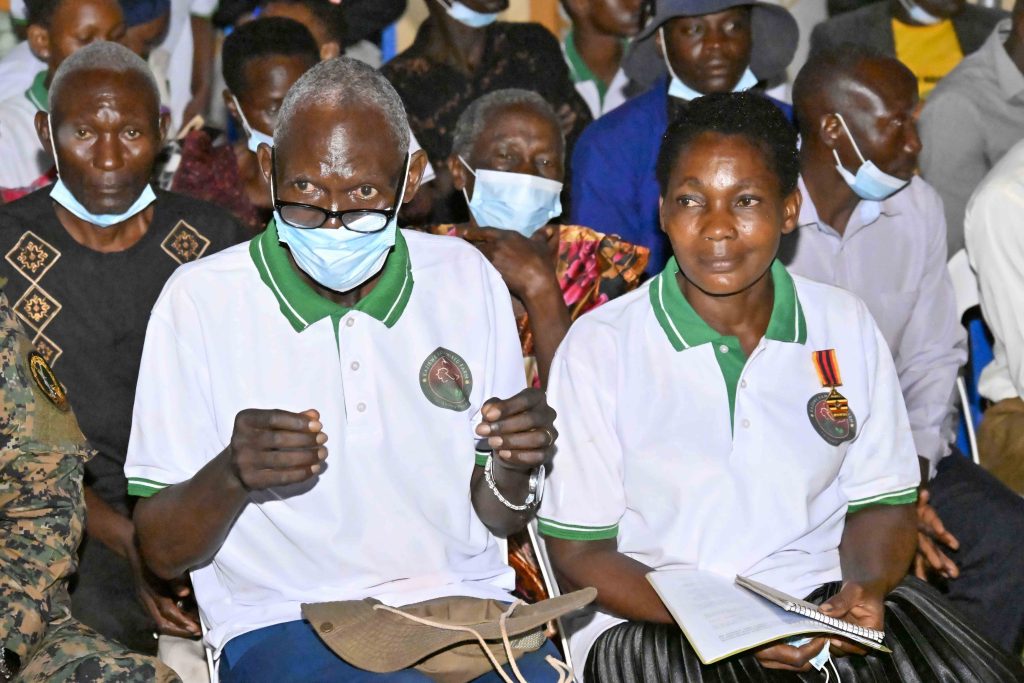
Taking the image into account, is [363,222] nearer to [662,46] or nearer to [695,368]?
[695,368]

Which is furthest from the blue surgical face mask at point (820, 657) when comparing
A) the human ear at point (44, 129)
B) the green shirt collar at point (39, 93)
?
the green shirt collar at point (39, 93)

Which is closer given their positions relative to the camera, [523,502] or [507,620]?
[507,620]

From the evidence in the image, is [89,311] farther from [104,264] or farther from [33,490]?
[33,490]

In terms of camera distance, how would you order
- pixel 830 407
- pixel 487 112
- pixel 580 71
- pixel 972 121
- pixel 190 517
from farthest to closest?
pixel 580 71
pixel 972 121
pixel 487 112
pixel 830 407
pixel 190 517

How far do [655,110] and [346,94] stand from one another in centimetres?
192

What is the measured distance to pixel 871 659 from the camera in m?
2.84

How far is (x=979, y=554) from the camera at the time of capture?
376 cm

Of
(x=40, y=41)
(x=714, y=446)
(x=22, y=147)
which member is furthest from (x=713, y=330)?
(x=40, y=41)

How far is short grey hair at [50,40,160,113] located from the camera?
380 cm

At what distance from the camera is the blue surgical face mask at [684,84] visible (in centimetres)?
466

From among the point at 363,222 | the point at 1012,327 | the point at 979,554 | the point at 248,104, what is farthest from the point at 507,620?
the point at 248,104

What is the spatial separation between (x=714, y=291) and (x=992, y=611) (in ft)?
4.54

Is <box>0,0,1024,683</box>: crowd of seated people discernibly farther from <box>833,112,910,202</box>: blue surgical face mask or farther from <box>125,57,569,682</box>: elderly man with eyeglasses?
<box>833,112,910,202</box>: blue surgical face mask

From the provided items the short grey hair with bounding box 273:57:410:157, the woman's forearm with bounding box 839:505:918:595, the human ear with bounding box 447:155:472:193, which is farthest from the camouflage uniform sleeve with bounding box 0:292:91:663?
the woman's forearm with bounding box 839:505:918:595
